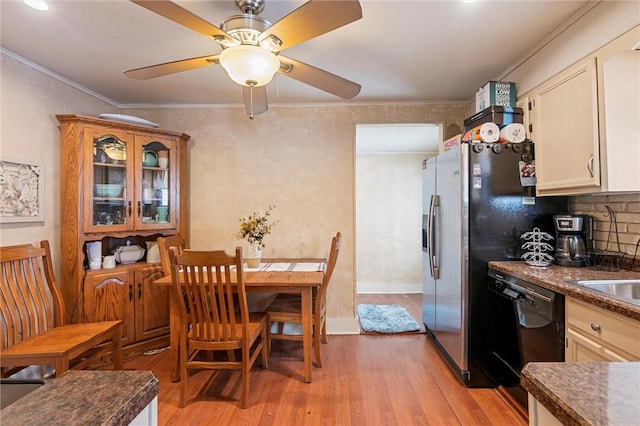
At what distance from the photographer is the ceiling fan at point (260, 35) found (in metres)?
1.26

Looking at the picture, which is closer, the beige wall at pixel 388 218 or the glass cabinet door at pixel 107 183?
the glass cabinet door at pixel 107 183

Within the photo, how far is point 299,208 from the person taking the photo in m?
3.36

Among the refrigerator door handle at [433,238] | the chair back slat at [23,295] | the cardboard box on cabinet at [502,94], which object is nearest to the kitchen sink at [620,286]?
the refrigerator door handle at [433,238]

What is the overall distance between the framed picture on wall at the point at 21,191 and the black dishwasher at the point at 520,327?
11.1 ft

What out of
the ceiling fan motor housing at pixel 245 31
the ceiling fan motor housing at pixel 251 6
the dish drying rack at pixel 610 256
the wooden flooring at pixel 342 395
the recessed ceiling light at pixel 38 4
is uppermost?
the recessed ceiling light at pixel 38 4

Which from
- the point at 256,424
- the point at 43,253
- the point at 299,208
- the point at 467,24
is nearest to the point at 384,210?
the point at 299,208

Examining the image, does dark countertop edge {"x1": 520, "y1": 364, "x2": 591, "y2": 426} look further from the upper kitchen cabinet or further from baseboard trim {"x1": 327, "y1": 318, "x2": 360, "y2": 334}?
baseboard trim {"x1": 327, "y1": 318, "x2": 360, "y2": 334}

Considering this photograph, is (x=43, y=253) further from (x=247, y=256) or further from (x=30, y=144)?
(x=247, y=256)

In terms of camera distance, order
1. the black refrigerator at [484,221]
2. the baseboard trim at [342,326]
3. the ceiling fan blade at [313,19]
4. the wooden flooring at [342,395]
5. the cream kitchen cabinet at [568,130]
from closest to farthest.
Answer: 1. the ceiling fan blade at [313,19]
2. the cream kitchen cabinet at [568,130]
3. the wooden flooring at [342,395]
4. the black refrigerator at [484,221]
5. the baseboard trim at [342,326]

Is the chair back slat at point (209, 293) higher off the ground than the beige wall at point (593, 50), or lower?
lower

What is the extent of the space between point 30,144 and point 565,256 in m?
3.86

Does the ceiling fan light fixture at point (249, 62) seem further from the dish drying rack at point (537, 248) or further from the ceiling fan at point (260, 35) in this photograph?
the dish drying rack at point (537, 248)

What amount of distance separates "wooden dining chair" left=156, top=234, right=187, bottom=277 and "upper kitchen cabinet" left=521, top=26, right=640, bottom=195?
8.48ft

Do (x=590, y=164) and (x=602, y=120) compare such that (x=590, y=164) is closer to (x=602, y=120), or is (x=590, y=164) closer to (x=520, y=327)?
(x=602, y=120)
